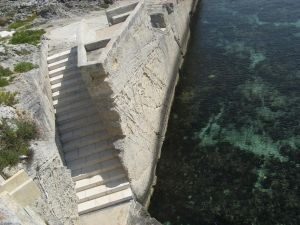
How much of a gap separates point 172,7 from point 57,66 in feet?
36.8

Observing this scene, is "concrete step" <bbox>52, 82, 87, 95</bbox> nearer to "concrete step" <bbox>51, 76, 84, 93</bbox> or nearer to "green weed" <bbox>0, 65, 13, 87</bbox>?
"concrete step" <bbox>51, 76, 84, 93</bbox>

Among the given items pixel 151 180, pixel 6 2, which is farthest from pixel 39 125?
pixel 6 2

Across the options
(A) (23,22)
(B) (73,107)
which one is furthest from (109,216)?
(A) (23,22)

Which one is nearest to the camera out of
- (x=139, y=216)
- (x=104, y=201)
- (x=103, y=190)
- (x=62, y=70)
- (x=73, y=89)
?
(x=139, y=216)

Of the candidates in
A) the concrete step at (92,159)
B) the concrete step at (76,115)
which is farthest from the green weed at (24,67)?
the concrete step at (92,159)

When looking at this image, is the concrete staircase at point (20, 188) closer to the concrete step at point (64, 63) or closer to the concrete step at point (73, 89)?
the concrete step at point (73, 89)

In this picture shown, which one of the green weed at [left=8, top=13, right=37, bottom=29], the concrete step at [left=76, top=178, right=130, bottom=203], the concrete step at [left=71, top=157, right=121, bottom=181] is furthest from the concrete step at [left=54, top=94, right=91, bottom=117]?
the green weed at [left=8, top=13, right=37, bottom=29]

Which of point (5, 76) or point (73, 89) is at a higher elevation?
point (5, 76)

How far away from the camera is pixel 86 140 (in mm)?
19141

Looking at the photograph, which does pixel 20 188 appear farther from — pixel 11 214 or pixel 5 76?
pixel 5 76

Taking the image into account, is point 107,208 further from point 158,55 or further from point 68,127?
point 158,55

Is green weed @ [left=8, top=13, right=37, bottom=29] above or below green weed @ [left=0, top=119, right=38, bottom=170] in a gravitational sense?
below

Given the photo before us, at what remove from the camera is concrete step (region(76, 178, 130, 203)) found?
57.4 ft

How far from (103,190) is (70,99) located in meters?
5.17
